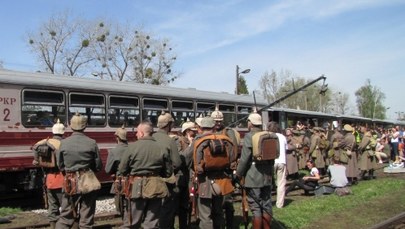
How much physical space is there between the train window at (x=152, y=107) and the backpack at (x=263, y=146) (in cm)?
643

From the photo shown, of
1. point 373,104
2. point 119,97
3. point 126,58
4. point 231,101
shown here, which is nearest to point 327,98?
point 373,104

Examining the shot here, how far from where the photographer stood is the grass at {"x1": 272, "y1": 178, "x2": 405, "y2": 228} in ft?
29.0

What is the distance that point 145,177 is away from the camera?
6.01 meters

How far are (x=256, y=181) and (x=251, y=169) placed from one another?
0.21m

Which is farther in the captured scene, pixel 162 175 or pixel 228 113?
pixel 228 113

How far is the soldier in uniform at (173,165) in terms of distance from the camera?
21.1 feet

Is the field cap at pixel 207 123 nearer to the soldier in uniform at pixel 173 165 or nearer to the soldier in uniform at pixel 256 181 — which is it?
the soldier in uniform at pixel 173 165

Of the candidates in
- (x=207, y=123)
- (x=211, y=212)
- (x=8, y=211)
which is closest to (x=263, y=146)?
(x=207, y=123)

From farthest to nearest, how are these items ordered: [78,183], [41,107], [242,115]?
1. [242,115]
2. [41,107]
3. [78,183]

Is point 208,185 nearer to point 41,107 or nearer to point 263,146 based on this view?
point 263,146

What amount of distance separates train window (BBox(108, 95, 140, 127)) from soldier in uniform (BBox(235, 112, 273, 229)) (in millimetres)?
5851

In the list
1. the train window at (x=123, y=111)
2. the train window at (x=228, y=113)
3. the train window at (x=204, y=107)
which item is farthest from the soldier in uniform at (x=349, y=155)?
the train window at (x=123, y=111)

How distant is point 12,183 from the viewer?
11.0 meters

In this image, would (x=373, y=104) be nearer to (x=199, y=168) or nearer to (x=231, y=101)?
(x=231, y=101)
